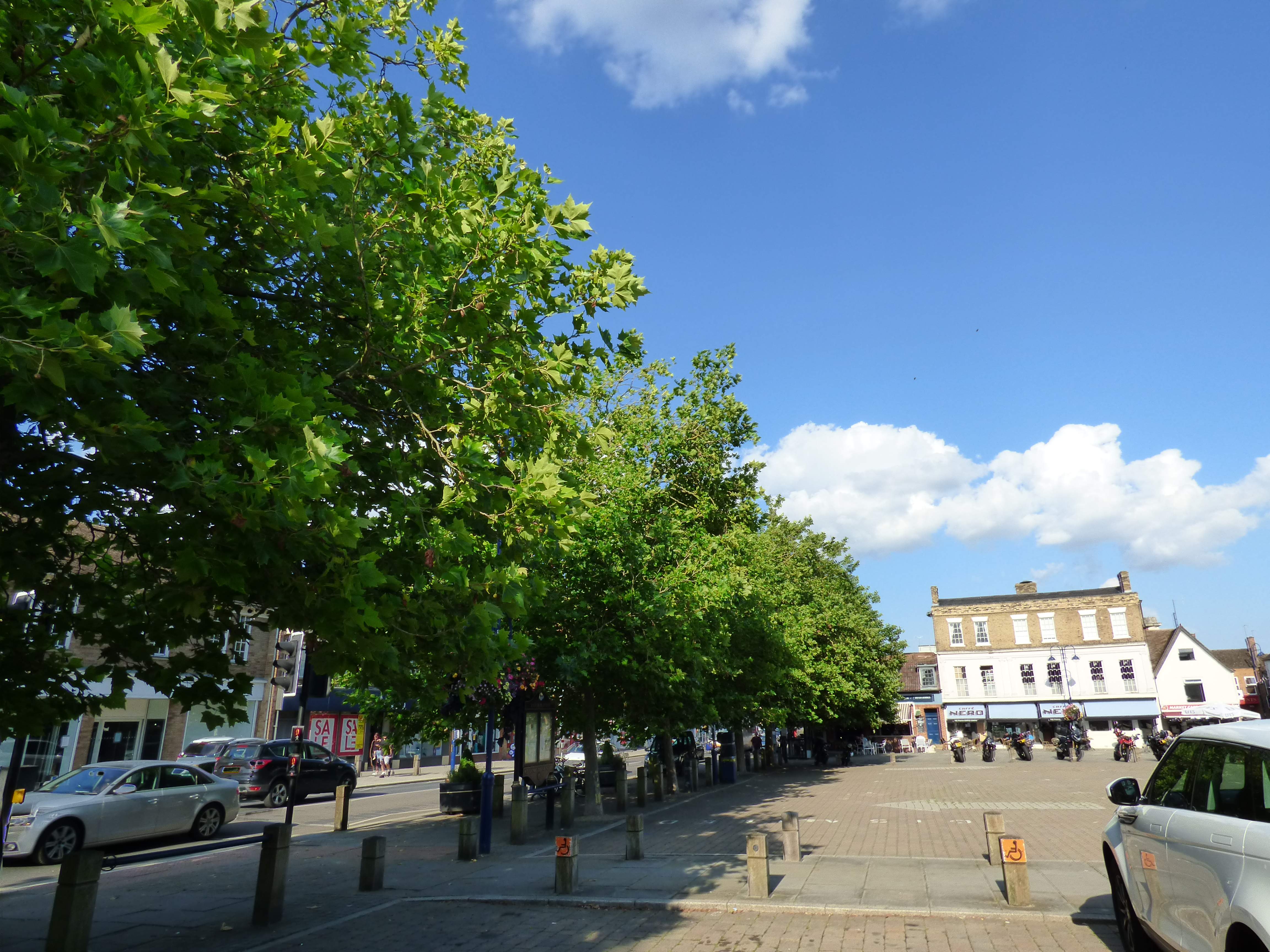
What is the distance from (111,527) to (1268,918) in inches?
309

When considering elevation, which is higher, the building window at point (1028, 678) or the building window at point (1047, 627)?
the building window at point (1047, 627)

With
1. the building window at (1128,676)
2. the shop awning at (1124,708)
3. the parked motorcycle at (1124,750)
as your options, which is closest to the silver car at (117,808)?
the parked motorcycle at (1124,750)

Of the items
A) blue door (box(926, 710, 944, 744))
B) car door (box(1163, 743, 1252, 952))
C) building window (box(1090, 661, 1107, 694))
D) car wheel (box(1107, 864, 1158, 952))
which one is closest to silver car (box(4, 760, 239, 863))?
car wheel (box(1107, 864, 1158, 952))

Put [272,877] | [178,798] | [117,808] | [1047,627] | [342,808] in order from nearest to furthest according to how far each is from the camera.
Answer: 1. [272,877]
2. [117,808]
3. [178,798]
4. [342,808]
5. [1047,627]

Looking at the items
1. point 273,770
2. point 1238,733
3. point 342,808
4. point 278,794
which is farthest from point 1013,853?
point 278,794

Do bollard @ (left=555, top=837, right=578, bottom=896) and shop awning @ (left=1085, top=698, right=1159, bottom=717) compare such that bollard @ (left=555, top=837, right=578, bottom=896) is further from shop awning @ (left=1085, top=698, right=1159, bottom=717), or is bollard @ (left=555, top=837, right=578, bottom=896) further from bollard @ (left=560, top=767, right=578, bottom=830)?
shop awning @ (left=1085, top=698, right=1159, bottom=717)

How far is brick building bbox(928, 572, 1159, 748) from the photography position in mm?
52969

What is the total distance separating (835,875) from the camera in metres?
9.89

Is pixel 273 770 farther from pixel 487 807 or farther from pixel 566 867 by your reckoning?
pixel 566 867

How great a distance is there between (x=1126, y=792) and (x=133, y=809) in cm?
1452

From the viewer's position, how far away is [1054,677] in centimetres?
5450

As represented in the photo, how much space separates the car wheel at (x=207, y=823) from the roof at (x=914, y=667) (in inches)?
2272

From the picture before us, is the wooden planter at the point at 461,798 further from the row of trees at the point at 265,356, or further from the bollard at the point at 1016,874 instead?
the bollard at the point at 1016,874

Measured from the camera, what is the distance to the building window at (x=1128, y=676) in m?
52.7
